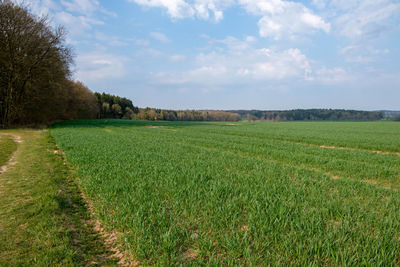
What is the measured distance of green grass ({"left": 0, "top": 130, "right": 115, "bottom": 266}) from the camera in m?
3.24

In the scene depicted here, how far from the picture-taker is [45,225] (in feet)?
13.5

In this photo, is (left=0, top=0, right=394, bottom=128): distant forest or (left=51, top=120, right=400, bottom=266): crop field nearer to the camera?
(left=51, top=120, right=400, bottom=266): crop field

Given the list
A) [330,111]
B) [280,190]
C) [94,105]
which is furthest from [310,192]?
[330,111]

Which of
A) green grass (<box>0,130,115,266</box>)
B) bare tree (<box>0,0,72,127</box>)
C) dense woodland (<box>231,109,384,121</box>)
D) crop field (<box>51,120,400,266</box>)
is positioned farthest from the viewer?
dense woodland (<box>231,109,384,121</box>)

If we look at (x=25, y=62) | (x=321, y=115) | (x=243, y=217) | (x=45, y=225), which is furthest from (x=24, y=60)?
(x=321, y=115)

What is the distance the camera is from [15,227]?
13.3 ft

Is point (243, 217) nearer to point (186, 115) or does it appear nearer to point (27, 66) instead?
point (27, 66)

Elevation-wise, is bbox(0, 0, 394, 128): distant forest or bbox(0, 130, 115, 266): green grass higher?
bbox(0, 0, 394, 128): distant forest

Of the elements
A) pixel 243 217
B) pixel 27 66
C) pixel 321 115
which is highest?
pixel 27 66

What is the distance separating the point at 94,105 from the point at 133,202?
77.0 m

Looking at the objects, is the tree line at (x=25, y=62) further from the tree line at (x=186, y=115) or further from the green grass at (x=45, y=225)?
the tree line at (x=186, y=115)

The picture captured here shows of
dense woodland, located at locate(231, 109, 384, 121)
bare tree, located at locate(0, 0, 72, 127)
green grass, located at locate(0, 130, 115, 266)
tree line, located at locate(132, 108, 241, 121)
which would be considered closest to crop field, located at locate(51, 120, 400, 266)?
A: green grass, located at locate(0, 130, 115, 266)

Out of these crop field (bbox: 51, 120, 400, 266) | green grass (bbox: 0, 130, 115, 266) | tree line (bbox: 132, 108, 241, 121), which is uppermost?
tree line (bbox: 132, 108, 241, 121)

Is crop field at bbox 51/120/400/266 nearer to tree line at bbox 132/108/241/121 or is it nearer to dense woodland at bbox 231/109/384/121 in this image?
tree line at bbox 132/108/241/121
